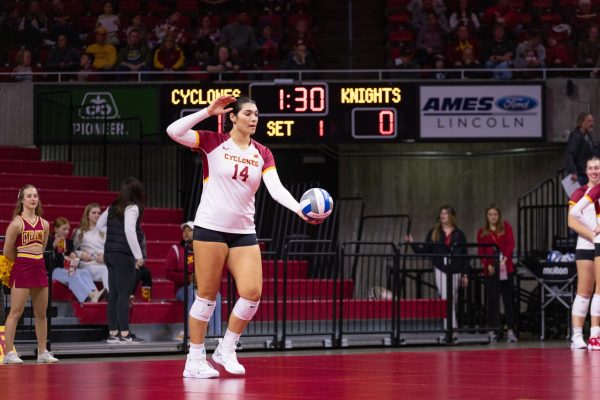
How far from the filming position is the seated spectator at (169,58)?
20.2 meters

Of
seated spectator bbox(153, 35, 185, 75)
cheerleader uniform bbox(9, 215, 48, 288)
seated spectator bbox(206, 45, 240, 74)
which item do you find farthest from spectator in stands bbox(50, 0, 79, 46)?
cheerleader uniform bbox(9, 215, 48, 288)

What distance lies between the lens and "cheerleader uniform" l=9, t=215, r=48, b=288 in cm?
1232

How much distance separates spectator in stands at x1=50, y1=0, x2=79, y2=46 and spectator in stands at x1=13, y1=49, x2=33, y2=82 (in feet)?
3.55

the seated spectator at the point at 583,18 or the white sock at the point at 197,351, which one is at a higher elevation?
the seated spectator at the point at 583,18

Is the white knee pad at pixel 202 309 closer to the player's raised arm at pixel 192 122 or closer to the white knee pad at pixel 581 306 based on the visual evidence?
the player's raised arm at pixel 192 122

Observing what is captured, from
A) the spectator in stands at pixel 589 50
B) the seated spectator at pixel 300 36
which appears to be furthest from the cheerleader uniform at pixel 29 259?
the spectator in stands at pixel 589 50

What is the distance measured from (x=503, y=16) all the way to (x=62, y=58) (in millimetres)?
8030

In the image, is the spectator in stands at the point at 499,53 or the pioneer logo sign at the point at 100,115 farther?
the spectator in stands at the point at 499,53

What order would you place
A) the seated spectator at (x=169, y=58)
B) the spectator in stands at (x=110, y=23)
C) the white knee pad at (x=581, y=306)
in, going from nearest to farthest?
1. the white knee pad at (x=581, y=306)
2. the seated spectator at (x=169, y=58)
3. the spectator in stands at (x=110, y=23)

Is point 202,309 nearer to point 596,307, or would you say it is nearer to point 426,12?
point 596,307

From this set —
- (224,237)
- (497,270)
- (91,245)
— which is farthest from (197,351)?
(497,270)

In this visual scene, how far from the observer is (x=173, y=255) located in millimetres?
15156

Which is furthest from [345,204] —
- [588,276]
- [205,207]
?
[205,207]

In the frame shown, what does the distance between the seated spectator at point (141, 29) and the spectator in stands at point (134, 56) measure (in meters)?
0.26
